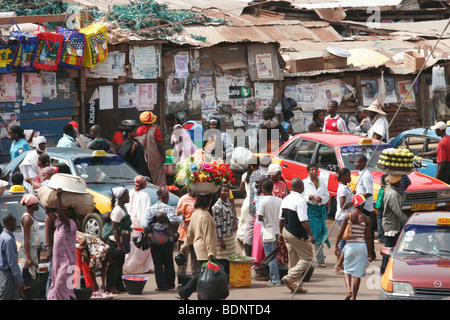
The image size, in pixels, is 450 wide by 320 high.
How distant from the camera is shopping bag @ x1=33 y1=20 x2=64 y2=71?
53.6 ft

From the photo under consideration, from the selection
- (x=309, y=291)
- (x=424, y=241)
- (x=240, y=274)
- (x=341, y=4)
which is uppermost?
(x=341, y=4)

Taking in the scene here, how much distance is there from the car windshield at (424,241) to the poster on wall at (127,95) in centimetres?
955

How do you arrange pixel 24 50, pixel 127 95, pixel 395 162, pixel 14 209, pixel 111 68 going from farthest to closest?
pixel 127 95, pixel 111 68, pixel 24 50, pixel 395 162, pixel 14 209

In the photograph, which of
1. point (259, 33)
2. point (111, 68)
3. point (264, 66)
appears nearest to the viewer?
point (111, 68)

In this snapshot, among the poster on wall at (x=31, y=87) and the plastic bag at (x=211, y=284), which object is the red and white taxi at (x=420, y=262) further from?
the poster on wall at (x=31, y=87)

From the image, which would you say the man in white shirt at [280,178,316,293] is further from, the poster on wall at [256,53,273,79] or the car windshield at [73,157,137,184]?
the poster on wall at [256,53,273,79]

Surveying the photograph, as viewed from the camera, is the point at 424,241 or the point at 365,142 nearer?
the point at 424,241

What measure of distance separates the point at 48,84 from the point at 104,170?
3.82 m

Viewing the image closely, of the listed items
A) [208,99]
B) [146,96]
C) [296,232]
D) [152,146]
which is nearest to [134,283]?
[296,232]

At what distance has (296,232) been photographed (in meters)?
10.9

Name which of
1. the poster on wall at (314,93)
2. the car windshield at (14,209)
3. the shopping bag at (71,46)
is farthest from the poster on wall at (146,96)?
the car windshield at (14,209)

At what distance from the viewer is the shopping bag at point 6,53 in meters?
15.8

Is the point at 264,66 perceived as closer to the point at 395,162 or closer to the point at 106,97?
the point at 106,97

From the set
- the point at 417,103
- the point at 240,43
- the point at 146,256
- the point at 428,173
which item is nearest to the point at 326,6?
the point at 417,103
